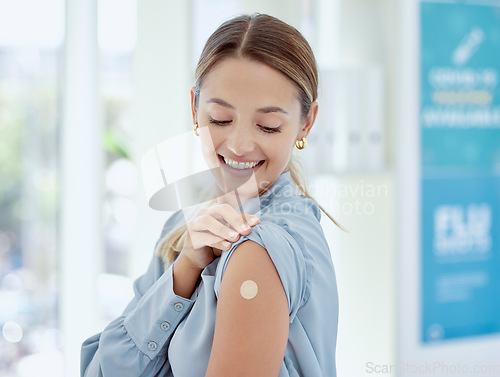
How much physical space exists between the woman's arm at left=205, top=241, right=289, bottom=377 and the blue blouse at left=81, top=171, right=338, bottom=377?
0.02 metres

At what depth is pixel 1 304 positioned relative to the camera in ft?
7.95

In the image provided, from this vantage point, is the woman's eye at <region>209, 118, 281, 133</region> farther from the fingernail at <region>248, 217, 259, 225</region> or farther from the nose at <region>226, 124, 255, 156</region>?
the fingernail at <region>248, 217, 259, 225</region>

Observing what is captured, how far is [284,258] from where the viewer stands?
70 cm

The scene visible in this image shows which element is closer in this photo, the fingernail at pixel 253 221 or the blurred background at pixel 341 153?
the fingernail at pixel 253 221

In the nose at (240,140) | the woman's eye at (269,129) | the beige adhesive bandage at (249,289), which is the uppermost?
the woman's eye at (269,129)

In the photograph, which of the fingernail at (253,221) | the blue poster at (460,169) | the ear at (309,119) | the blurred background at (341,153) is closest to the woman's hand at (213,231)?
the fingernail at (253,221)

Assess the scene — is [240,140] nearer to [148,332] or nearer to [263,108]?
[263,108]

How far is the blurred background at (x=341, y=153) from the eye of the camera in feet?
5.25

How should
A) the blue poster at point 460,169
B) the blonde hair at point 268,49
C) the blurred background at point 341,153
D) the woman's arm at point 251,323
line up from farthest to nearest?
the blue poster at point 460,169, the blurred background at point 341,153, the blonde hair at point 268,49, the woman's arm at point 251,323

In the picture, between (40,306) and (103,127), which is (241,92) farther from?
(40,306)

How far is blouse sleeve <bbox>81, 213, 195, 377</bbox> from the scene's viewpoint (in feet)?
2.69

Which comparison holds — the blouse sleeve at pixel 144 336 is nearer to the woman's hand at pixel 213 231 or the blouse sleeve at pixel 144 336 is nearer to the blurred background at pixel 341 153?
the woman's hand at pixel 213 231

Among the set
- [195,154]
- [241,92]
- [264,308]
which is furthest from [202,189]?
[264,308]

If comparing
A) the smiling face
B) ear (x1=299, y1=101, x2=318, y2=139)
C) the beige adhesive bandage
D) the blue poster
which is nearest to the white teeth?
the smiling face
